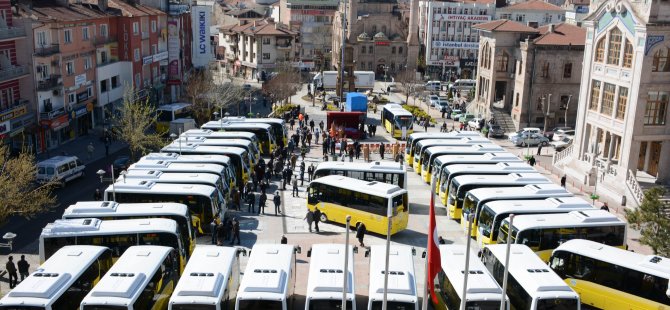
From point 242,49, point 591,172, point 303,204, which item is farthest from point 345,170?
point 242,49

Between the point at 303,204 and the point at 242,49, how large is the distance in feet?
226

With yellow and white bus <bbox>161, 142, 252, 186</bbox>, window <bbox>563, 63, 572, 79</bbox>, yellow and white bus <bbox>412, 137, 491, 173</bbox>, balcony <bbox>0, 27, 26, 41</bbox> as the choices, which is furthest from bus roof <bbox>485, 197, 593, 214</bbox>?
window <bbox>563, 63, 572, 79</bbox>

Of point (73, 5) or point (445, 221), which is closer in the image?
point (445, 221)

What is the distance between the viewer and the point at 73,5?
6059 cm

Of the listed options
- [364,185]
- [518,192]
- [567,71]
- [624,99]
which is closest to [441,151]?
[518,192]

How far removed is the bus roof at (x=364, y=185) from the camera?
108ft

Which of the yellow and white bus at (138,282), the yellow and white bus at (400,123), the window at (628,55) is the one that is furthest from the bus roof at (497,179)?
the yellow and white bus at (400,123)

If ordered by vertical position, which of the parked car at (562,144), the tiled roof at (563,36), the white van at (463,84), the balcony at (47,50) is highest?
the tiled roof at (563,36)

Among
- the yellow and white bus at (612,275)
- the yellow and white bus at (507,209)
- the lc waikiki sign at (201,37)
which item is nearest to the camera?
the yellow and white bus at (612,275)

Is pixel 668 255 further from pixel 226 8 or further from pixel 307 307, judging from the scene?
pixel 226 8

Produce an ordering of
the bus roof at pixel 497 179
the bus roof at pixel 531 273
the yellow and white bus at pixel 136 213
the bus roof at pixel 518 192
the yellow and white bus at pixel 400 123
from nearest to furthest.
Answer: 1. the bus roof at pixel 531 273
2. the yellow and white bus at pixel 136 213
3. the bus roof at pixel 518 192
4. the bus roof at pixel 497 179
5. the yellow and white bus at pixel 400 123

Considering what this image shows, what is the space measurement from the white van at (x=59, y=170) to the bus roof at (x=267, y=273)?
20.3m

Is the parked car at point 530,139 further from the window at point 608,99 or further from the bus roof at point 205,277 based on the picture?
the bus roof at point 205,277

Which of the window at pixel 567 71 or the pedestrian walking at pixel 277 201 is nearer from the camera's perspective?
the pedestrian walking at pixel 277 201
